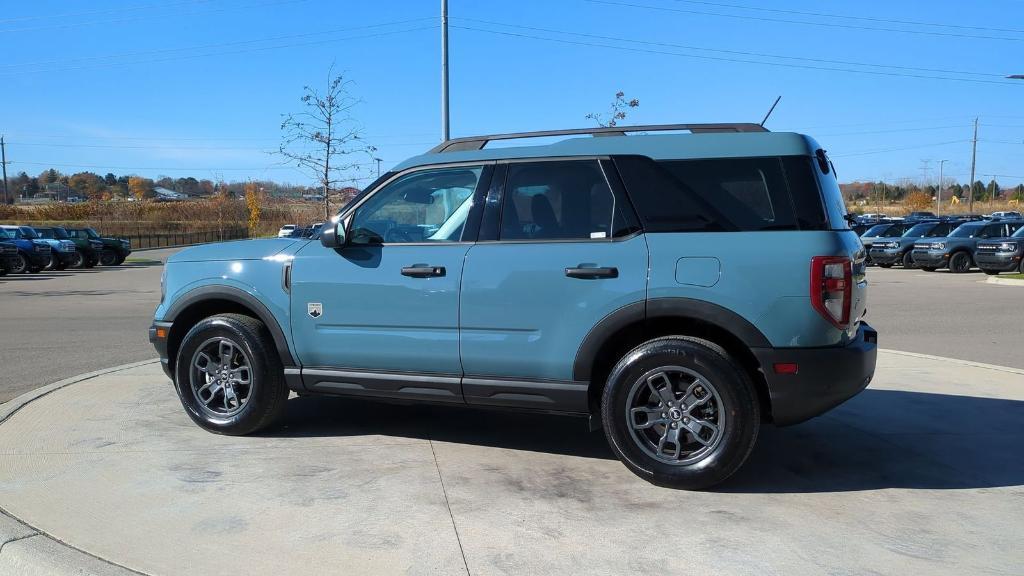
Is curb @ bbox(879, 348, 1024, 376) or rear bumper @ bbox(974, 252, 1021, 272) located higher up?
rear bumper @ bbox(974, 252, 1021, 272)

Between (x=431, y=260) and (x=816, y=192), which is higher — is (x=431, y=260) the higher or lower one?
the lower one

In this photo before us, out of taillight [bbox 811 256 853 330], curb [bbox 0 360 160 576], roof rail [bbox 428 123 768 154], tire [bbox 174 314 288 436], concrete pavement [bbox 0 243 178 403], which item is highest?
roof rail [bbox 428 123 768 154]

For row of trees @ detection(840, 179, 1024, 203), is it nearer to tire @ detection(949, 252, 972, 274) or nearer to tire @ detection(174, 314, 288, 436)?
tire @ detection(949, 252, 972, 274)

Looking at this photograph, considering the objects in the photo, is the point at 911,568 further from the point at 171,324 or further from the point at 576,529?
the point at 171,324

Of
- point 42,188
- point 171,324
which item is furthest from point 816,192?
point 42,188

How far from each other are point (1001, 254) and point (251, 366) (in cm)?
2319

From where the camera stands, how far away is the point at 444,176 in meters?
5.23

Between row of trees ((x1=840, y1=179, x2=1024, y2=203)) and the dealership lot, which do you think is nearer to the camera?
the dealership lot

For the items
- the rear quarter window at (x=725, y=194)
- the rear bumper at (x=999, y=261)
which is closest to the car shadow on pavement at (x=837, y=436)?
the rear quarter window at (x=725, y=194)

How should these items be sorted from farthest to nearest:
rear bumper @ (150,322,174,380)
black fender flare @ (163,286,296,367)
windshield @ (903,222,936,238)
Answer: windshield @ (903,222,936,238) < rear bumper @ (150,322,174,380) < black fender flare @ (163,286,296,367)

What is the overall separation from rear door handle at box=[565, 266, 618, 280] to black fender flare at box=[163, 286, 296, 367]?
82.5 inches

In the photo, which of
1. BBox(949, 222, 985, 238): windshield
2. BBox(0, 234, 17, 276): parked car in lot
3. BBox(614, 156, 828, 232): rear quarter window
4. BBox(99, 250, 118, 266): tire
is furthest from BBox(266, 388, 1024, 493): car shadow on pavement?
BBox(99, 250, 118, 266): tire

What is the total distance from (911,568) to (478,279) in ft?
8.92

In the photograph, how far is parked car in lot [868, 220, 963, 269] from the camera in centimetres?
2767
